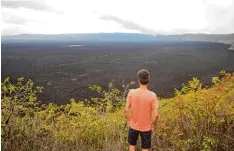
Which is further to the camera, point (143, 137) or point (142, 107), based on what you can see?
point (143, 137)

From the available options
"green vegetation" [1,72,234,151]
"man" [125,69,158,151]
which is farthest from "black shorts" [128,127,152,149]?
"green vegetation" [1,72,234,151]

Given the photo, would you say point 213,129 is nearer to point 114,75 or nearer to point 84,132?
point 84,132

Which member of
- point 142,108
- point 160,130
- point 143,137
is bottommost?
point 160,130

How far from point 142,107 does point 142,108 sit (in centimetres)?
2

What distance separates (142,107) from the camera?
5.09 metres

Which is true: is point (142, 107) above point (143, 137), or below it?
above

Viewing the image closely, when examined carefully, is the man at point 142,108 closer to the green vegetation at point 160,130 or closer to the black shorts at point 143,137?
the black shorts at point 143,137

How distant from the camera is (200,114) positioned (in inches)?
→ 246

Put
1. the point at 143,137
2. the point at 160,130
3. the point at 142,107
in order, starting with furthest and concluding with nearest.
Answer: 1. the point at 160,130
2. the point at 143,137
3. the point at 142,107

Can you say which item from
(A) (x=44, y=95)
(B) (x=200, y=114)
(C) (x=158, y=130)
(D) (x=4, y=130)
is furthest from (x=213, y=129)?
(A) (x=44, y=95)

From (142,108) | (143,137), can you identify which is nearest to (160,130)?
Answer: (143,137)

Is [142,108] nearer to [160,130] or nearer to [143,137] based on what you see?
[143,137]

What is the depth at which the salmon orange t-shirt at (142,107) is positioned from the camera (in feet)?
16.6

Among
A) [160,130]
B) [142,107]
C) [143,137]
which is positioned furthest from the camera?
[160,130]
